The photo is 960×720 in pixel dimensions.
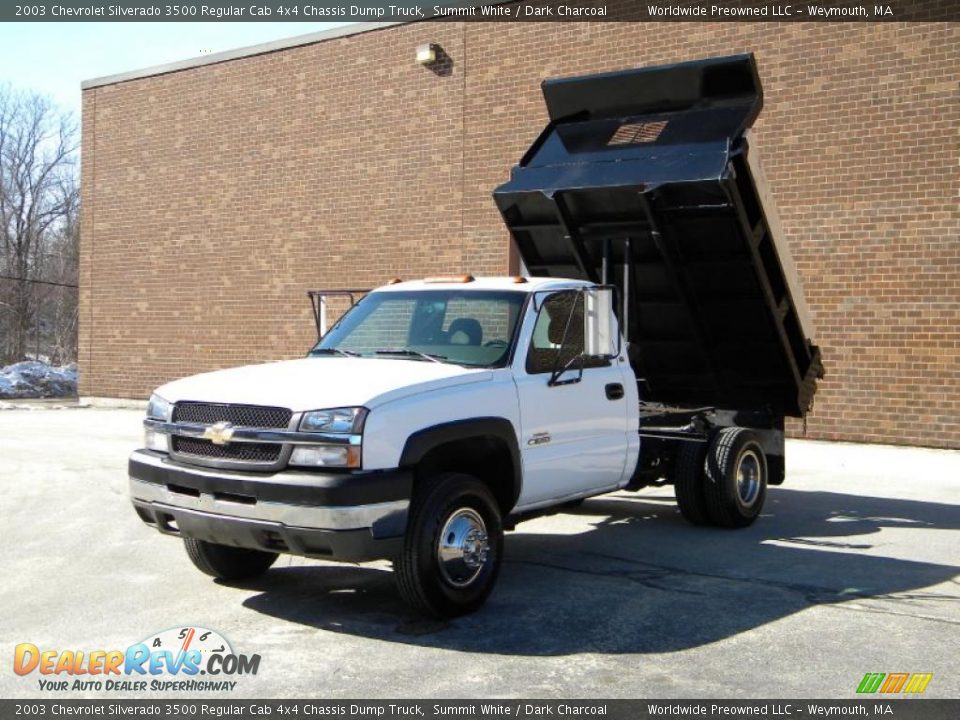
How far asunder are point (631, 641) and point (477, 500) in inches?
48.3

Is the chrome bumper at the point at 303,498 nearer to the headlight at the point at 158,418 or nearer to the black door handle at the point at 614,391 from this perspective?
the headlight at the point at 158,418

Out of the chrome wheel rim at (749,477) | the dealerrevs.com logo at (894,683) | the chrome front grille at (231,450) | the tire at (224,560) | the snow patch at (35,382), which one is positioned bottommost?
the snow patch at (35,382)

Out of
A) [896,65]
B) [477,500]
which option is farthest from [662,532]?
[896,65]

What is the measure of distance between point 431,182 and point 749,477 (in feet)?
39.0

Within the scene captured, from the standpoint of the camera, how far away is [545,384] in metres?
7.30

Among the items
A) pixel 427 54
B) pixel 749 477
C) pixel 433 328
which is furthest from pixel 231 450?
pixel 427 54

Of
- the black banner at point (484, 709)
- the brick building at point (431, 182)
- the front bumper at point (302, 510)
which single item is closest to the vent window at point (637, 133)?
the front bumper at point (302, 510)

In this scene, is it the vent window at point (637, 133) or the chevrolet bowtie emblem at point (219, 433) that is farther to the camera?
the vent window at point (637, 133)

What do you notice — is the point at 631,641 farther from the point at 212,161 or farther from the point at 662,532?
the point at 212,161

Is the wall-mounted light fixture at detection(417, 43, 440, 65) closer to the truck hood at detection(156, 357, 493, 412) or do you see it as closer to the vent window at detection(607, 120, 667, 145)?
the vent window at detection(607, 120, 667, 145)

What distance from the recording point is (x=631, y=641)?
595 centimetres

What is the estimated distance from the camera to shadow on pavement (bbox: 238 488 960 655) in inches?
241

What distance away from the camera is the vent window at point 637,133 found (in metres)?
9.38

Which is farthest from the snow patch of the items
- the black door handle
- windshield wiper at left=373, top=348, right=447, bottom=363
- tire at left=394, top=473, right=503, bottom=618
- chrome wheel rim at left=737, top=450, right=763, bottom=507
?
tire at left=394, top=473, right=503, bottom=618
